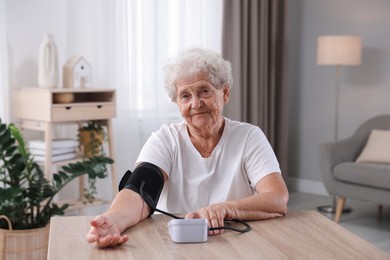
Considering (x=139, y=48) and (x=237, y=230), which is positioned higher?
(x=139, y=48)

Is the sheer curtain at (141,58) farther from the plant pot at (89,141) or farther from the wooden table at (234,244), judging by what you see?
the wooden table at (234,244)

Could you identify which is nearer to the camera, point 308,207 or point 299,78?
point 308,207

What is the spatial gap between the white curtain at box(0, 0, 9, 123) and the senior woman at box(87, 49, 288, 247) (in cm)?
194

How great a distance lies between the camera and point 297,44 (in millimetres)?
5676

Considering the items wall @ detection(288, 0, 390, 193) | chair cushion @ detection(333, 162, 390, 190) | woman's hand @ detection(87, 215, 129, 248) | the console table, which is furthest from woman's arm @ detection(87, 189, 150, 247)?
wall @ detection(288, 0, 390, 193)

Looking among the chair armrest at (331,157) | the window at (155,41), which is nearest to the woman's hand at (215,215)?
the window at (155,41)

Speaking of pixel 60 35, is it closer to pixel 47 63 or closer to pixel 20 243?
pixel 47 63

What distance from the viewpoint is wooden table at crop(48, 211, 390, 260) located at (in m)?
1.56

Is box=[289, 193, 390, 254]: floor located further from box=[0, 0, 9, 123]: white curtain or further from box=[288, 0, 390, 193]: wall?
box=[0, 0, 9, 123]: white curtain

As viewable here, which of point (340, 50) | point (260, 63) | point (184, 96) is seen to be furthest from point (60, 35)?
point (184, 96)

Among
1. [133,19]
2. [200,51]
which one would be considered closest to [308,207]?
[133,19]

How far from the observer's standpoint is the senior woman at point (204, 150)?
84.0 inches

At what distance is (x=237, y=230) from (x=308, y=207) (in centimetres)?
338

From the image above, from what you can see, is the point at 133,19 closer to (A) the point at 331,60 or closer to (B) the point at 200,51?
(A) the point at 331,60
